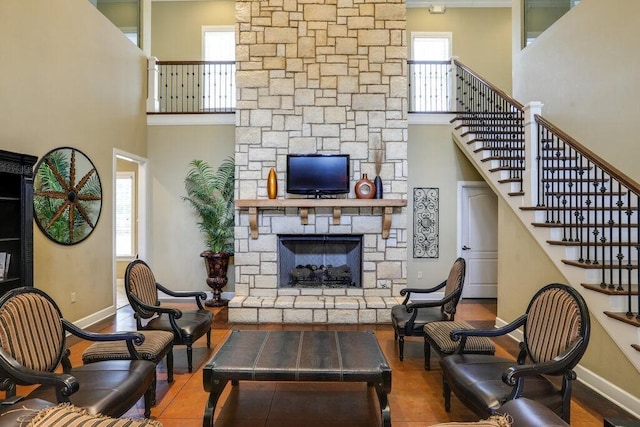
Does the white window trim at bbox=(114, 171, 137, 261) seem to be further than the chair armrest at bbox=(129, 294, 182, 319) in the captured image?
Yes

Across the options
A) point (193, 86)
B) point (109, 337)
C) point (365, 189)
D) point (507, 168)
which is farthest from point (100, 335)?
point (193, 86)

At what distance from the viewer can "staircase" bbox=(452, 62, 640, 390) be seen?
301 cm

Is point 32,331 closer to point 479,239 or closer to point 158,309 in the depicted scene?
point 158,309

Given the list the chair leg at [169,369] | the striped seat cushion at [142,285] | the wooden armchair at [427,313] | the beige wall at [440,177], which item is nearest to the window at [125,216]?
the striped seat cushion at [142,285]

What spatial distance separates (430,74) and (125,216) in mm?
6762

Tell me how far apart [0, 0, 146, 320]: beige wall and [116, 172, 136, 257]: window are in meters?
2.41

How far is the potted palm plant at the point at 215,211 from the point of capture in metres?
6.02

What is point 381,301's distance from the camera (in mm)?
5273

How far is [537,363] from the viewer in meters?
2.32

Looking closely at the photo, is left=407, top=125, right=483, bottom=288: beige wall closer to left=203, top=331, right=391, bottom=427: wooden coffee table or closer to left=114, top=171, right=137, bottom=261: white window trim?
left=203, top=331, right=391, bottom=427: wooden coffee table

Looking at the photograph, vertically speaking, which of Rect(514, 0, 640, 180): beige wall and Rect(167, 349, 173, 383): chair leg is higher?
Result: Rect(514, 0, 640, 180): beige wall

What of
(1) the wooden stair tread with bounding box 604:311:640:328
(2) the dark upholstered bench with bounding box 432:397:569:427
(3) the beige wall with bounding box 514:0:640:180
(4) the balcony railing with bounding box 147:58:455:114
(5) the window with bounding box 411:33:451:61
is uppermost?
(5) the window with bounding box 411:33:451:61

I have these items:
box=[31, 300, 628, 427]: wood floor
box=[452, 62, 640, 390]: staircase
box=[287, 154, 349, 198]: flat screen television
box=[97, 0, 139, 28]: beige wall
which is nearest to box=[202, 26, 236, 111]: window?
box=[97, 0, 139, 28]: beige wall

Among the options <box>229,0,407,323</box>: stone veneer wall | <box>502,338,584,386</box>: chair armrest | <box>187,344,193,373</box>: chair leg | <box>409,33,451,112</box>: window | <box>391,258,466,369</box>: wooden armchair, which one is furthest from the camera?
<box>409,33,451,112</box>: window
